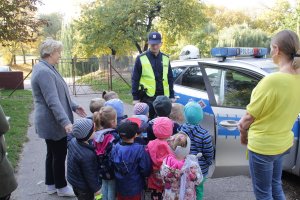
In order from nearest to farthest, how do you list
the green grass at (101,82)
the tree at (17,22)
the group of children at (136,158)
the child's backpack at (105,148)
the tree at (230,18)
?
the group of children at (136,158) < the child's backpack at (105,148) < the tree at (17,22) < the green grass at (101,82) < the tree at (230,18)

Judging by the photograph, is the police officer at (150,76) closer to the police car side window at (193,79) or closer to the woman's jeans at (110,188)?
the police car side window at (193,79)

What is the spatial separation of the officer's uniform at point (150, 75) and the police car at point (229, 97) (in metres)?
0.52

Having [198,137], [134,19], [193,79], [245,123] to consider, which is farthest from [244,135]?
[134,19]

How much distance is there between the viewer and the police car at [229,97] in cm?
396

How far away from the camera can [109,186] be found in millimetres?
3350

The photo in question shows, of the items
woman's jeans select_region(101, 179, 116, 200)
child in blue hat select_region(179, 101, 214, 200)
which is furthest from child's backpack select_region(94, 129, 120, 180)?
child in blue hat select_region(179, 101, 214, 200)

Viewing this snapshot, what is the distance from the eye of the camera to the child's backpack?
320 cm

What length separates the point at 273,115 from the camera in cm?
244

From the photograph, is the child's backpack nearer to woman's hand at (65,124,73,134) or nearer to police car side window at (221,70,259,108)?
woman's hand at (65,124,73,134)

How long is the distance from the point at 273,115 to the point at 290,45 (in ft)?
1.65

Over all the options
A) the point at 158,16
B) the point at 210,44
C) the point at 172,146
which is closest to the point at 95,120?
the point at 172,146

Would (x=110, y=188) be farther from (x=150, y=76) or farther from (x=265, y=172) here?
(x=150, y=76)

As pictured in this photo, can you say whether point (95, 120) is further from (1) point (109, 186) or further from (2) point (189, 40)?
(2) point (189, 40)

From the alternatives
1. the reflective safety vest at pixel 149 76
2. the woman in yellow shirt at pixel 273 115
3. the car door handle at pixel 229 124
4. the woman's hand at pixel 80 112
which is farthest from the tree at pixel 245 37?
the woman in yellow shirt at pixel 273 115
